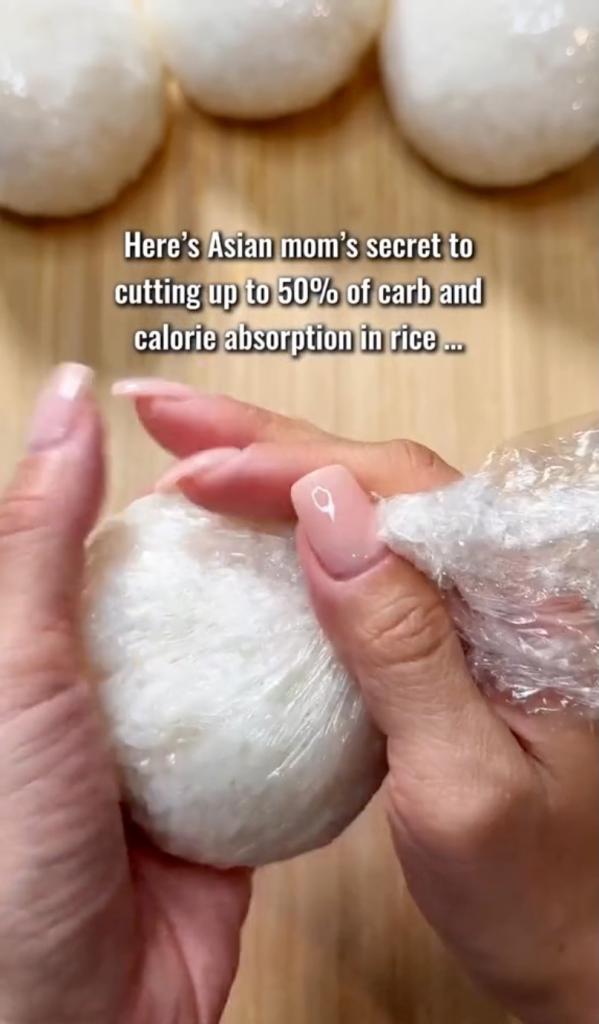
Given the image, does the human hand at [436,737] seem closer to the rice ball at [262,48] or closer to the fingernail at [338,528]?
the fingernail at [338,528]

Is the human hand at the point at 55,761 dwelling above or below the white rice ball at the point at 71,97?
below

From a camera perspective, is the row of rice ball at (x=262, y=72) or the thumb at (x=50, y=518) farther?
the row of rice ball at (x=262, y=72)

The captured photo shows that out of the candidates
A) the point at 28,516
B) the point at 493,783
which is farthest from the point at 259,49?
the point at 493,783

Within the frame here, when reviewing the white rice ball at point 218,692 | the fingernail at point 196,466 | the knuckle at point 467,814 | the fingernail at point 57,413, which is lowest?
the knuckle at point 467,814

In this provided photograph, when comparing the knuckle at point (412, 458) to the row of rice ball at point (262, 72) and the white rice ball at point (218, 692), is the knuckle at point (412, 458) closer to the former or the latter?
the white rice ball at point (218, 692)

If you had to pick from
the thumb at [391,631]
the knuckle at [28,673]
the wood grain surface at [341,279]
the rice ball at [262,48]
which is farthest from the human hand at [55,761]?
the rice ball at [262,48]

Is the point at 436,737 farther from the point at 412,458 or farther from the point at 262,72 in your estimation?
Result: the point at 262,72

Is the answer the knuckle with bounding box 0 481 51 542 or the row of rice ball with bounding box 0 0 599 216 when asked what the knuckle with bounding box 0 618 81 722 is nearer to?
the knuckle with bounding box 0 481 51 542

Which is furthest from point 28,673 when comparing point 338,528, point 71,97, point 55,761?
point 71,97
